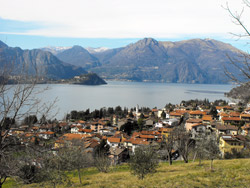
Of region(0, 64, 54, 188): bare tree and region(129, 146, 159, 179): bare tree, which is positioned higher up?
region(0, 64, 54, 188): bare tree

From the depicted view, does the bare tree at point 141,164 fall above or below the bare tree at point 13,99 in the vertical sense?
below

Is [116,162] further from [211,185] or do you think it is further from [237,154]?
[211,185]

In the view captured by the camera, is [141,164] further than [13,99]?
Yes

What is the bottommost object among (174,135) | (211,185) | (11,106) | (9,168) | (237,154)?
(237,154)

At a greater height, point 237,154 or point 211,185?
point 211,185

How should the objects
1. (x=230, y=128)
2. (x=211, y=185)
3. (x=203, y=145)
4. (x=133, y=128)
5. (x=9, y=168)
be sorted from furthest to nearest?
(x=133, y=128) → (x=230, y=128) → (x=203, y=145) → (x=211, y=185) → (x=9, y=168)

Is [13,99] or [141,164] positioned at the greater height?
[13,99]

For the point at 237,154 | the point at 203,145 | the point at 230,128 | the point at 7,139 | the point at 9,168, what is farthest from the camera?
the point at 230,128

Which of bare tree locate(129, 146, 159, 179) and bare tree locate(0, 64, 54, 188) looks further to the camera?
bare tree locate(129, 146, 159, 179)

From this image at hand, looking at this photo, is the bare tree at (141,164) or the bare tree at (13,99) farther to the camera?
the bare tree at (141,164)

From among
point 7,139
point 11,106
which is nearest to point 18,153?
point 7,139

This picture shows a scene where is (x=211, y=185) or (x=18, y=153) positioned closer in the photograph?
(x=18, y=153)

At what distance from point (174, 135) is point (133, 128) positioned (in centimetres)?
2587

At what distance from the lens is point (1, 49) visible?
5.06 m
